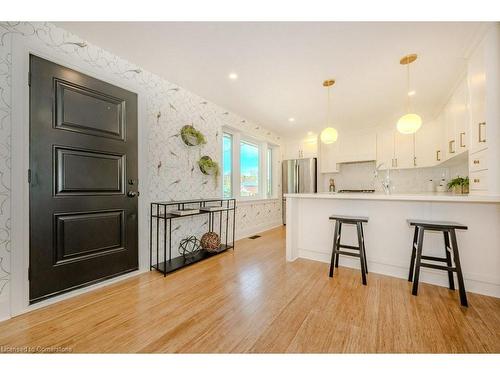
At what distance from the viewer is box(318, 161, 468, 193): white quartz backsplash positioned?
4.25 meters

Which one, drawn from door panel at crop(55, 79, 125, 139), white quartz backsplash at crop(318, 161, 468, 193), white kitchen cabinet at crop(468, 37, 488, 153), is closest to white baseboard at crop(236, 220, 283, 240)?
white quartz backsplash at crop(318, 161, 468, 193)

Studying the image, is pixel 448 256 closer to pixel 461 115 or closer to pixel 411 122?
pixel 411 122

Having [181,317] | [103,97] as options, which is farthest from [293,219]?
[103,97]

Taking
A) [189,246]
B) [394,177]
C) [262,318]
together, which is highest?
[394,177]

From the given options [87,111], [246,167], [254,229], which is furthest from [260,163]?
[87,111]

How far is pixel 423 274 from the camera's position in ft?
6.93

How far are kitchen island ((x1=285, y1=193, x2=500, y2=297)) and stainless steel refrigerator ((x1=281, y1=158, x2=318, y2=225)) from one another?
237 centimetres

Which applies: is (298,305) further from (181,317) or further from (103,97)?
(103,97)

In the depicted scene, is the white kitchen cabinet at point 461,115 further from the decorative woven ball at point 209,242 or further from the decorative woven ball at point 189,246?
the decorative woven ball at point 189,246

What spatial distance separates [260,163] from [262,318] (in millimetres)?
3705

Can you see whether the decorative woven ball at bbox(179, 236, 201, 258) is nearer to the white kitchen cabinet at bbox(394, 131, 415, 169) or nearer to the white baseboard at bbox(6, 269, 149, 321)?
the white baseboard at bbox(6, 269, 149, 321)

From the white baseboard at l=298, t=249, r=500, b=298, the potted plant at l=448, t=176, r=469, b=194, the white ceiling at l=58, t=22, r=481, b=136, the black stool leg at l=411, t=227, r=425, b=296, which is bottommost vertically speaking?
the white baseboard at l=298, t=249, r=500, b=298

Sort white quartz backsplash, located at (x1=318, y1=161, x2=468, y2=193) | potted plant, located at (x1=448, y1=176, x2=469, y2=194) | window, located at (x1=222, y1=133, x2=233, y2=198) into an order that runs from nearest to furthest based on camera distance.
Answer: potted plant, located at (x1=448, y1=176, x2=469, y2=194) < window, located at (x1=222, y1=133, x2=233, y2=198) < white quartz backsplash, located at (x1=318, y1=161, x2=468, y2=193)

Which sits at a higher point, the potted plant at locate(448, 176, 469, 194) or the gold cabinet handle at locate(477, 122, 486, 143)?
the gold cabinet handle at locate(477, 122, 486, 143)
